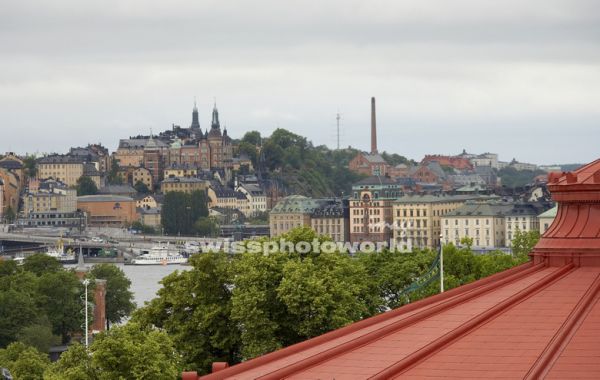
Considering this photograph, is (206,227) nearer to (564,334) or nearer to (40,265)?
(40,265)

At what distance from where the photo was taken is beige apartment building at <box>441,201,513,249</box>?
156125 mm

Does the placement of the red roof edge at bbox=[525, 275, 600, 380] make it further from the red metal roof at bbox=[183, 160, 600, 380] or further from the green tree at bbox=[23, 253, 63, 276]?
the green tree at bbox=[23, 253, 63, 276]

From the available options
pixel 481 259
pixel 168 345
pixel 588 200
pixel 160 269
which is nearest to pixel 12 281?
pixel 481 259

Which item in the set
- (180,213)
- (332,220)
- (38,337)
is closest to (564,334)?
(38,337)

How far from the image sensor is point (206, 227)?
188500 mm

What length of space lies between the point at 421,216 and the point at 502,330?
158308 mm

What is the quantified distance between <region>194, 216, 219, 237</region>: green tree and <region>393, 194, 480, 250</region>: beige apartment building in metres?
22.8

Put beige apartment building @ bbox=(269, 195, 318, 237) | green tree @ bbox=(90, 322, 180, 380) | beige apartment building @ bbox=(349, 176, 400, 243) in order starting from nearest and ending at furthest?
green tree @ bbox=(90, 322, 180, 380) → beige apartment building @ bbox=(349, 176, 400, 243) → beige apartment building @ bbox=(269, 195, 318, 237)

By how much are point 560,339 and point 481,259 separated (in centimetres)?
4383

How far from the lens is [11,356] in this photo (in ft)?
144

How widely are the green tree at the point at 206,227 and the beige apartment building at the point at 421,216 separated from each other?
2280 centimetres

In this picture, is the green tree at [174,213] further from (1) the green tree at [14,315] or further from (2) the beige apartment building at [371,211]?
(1) the green tree at [14,315]

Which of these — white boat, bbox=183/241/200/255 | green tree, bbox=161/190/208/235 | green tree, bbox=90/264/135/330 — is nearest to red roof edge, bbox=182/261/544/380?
green tree, bbox=90/264/135/330

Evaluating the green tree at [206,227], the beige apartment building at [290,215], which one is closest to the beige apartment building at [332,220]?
the beige apartment building at [290,215]
